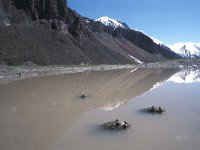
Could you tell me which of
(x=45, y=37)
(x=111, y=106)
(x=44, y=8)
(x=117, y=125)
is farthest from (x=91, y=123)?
(x=44, y=8)

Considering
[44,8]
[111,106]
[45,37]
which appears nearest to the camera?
[111,106]

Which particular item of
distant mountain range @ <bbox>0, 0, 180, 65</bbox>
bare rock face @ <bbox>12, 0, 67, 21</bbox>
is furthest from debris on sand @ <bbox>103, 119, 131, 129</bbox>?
bare rock face @ <bbox>12, 0, 67, 21</bbox>

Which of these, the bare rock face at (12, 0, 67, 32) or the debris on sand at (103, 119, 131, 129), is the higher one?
the bare rock face at (12, 0, 67, 32)

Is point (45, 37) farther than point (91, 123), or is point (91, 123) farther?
point (45, 37)

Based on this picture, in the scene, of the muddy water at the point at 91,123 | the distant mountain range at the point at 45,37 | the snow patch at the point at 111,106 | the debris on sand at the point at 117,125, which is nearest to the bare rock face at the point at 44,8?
the distant mountain range at the point at 45,37

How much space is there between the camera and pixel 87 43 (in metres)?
92.4

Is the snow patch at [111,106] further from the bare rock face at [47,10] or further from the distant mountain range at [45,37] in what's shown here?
the bare rock face at [47,10]

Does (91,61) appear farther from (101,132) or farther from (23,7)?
(101,132)

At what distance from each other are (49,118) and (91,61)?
221 ft

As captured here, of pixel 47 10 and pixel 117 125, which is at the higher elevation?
pixel 47 10

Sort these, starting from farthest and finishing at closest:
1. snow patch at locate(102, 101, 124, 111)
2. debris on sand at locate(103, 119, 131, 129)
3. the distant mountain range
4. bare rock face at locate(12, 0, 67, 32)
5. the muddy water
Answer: bare rock face at locate(12, 0, 67, 32) < the distant mountain range < snow patch at locate(102, 101, 124, 111) < debris on sand at locate(103, 119, 131, 129) < the muddy water

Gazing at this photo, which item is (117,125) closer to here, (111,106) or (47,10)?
(111,106)

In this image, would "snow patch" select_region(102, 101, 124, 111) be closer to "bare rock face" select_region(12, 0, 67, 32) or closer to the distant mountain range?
the distant mountain range

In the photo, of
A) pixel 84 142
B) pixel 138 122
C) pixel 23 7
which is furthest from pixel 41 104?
pixel 23 7
